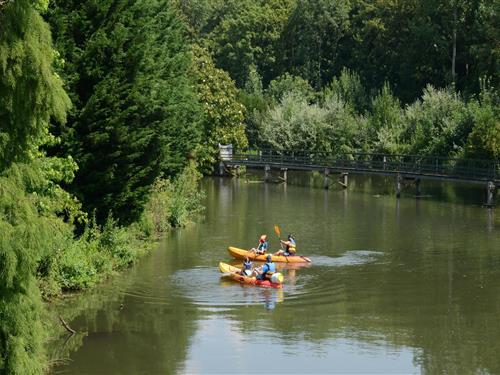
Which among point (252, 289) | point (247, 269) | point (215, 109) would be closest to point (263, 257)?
point (247, 269)

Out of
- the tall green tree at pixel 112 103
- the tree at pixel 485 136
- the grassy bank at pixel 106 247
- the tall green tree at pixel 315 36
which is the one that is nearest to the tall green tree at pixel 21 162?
the grassy bank at pixel 106 247

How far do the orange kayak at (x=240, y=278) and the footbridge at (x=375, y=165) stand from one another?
29460mm

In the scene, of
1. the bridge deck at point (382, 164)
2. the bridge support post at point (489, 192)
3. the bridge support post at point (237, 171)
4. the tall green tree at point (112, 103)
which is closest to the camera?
the tall green tree at point (112, 103)

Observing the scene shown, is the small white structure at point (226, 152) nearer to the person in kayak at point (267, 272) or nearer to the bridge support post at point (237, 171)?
the bridge support post at point (237, 171)

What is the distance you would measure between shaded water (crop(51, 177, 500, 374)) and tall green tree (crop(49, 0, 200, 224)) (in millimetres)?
3510

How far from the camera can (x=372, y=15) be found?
354 ft

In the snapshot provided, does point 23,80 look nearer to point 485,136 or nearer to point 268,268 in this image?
point 268,268

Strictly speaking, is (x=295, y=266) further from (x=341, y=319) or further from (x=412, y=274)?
(x=341, y=319)

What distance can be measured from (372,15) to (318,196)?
141 feet

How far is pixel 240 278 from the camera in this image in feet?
124

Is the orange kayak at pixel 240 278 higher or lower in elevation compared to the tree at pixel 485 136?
lower

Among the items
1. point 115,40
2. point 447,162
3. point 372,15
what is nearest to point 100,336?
point 115,40

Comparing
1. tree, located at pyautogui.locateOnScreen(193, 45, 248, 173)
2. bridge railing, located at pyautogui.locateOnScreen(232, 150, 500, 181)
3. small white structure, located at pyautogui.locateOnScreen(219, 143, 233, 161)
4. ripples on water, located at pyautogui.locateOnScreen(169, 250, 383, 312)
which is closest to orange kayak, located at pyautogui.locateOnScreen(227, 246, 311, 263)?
ripples on water, located at pyautogui.locateOnScreen(169, 250, 383, 312)

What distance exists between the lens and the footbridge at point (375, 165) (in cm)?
6612
